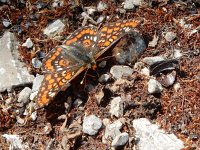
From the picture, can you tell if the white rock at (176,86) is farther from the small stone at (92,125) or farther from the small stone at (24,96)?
the small stone at (24,96)

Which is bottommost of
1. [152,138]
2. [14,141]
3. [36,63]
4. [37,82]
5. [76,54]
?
[14,141]

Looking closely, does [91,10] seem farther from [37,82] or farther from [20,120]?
→ [20,120]

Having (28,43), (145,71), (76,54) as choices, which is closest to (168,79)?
(145,71)

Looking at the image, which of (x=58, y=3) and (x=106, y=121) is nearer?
(x=106, y=121)

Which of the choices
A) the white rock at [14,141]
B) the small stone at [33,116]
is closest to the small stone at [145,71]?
the small stone at [33,116]

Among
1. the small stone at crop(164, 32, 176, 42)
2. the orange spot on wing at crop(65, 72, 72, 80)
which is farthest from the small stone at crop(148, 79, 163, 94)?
the orange spot on wing at crop(65, 72, 72, 80)

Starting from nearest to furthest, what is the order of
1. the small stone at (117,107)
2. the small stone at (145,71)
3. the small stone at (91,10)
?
the small stone at (117,107) < the small stone at (145,71) < the small stone at (91,10)

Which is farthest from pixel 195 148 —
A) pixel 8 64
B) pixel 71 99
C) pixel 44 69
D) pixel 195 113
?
pixel 8 64

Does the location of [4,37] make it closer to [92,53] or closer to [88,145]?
[92,53]
